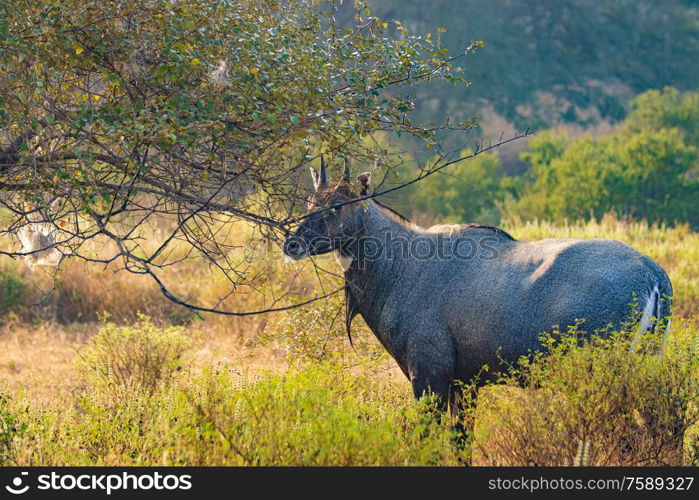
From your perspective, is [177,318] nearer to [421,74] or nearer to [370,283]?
[370,283]

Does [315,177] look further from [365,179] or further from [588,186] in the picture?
[588,186]

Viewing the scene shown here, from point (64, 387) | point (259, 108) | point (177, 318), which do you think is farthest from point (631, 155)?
point (259, 108)

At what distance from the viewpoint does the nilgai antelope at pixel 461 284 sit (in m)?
6.02

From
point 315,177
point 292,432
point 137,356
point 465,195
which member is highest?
point 465,195

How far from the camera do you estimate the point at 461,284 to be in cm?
652

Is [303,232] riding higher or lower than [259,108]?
lower

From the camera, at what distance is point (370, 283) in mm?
6977

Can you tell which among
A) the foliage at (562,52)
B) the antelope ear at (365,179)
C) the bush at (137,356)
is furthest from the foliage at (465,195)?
the antelope ear at (365,179)

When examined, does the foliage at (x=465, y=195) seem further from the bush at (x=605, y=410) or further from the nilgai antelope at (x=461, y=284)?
the bush at (x=605, y=410)

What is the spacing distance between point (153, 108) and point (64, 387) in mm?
5331

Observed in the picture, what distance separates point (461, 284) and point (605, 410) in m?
1.70

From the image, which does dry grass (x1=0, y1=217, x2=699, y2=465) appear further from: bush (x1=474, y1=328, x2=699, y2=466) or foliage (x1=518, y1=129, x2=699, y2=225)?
foliage (x1=518, y1=129, x2=699, y2=225)

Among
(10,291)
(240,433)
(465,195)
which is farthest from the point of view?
(465,195)

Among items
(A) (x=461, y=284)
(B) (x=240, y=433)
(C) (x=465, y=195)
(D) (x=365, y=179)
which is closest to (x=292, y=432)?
(B) (x=240, y=433)
